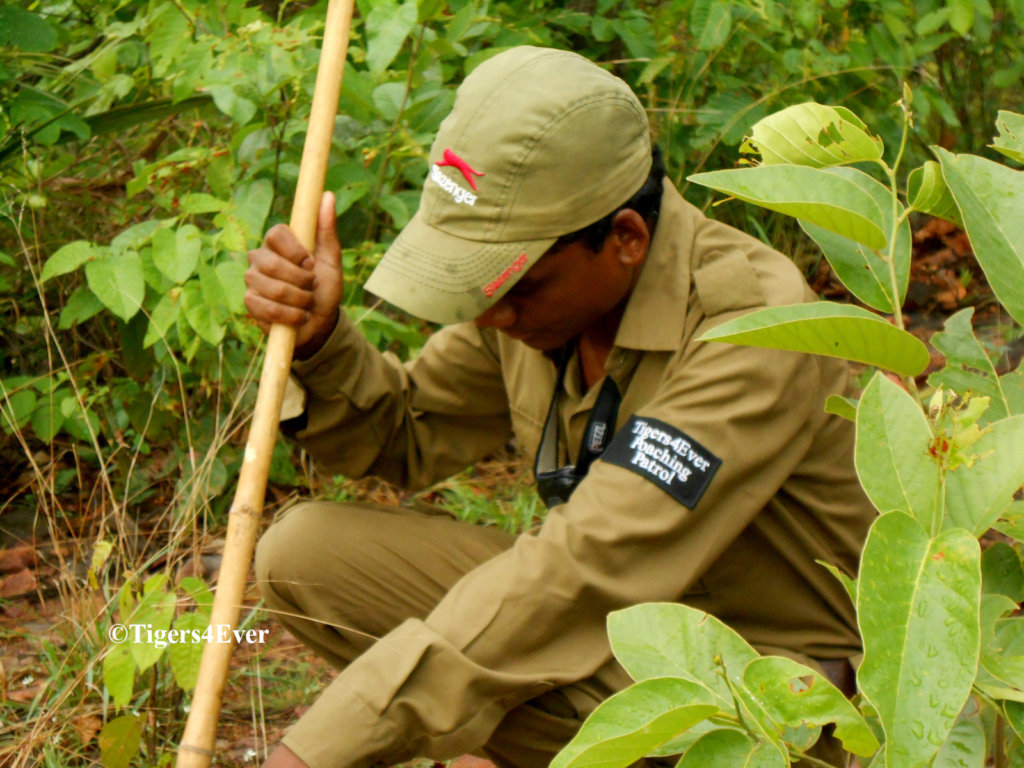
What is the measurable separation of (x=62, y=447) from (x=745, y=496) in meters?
2.30

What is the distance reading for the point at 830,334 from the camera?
40.2 inches

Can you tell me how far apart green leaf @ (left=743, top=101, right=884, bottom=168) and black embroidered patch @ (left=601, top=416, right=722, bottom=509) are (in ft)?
1.97

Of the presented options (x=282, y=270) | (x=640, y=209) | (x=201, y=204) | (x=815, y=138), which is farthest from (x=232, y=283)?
(x=815, y=138)

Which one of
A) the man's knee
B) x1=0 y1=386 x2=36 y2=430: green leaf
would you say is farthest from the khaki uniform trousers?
x1=0 y1=386 x2=36 y2=430: green leaf

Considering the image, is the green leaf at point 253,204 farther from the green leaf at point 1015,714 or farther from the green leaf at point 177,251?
the green leaf at point 1015,714

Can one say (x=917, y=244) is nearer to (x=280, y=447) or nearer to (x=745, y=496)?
(x=280, y=447)

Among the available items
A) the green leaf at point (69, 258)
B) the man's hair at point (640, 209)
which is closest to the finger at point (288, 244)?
the man's hair at point (640, 209)

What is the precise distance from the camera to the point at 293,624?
7.52ft

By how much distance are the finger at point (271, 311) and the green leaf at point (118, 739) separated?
0.72 m

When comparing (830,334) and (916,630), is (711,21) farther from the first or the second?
(916,630)

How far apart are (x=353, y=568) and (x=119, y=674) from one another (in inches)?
18.2

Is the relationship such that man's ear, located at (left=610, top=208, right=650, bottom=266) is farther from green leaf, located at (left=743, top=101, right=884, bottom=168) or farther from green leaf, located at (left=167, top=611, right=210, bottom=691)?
green leaf, located at (left=167, top=611, right=210, bottom=691)

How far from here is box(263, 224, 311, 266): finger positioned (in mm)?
1990

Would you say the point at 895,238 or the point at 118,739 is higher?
the point at 895,238
